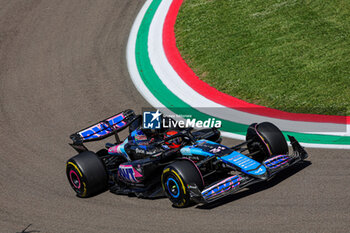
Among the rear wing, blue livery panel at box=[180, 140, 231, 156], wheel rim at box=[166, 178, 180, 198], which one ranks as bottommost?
wheel rim at box=[166, 178, 180, 198]

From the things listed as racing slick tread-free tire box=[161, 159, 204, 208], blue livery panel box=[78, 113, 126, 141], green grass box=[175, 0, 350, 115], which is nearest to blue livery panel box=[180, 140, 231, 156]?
racing slick tread-free tire box=[161, 159, 204, 208]

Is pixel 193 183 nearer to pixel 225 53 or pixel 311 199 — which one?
pixel 311 199

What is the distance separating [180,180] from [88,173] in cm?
205

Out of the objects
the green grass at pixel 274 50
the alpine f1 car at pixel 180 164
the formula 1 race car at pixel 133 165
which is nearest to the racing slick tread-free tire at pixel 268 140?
the alpine f1 car at pixel 180 164

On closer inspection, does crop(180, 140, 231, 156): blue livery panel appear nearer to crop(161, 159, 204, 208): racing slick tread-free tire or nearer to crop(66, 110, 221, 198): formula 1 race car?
crop(66, 110, 221, 198): formula 1 race car

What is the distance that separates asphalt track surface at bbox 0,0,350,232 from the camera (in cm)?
791

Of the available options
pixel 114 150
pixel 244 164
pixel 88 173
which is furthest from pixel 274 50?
pixel 88 173

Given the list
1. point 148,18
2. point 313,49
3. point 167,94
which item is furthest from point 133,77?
point 313,49

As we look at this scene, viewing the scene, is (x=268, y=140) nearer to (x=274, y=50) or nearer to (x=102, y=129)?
(x=102, y=129)

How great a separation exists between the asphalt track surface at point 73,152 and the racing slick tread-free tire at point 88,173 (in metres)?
0.22

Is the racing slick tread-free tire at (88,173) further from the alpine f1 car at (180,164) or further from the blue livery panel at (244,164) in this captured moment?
the blue livery panel at (244,164)

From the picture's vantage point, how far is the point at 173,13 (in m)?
17.4

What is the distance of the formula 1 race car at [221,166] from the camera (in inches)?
318

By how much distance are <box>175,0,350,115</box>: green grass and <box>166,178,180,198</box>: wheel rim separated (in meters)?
4.27
